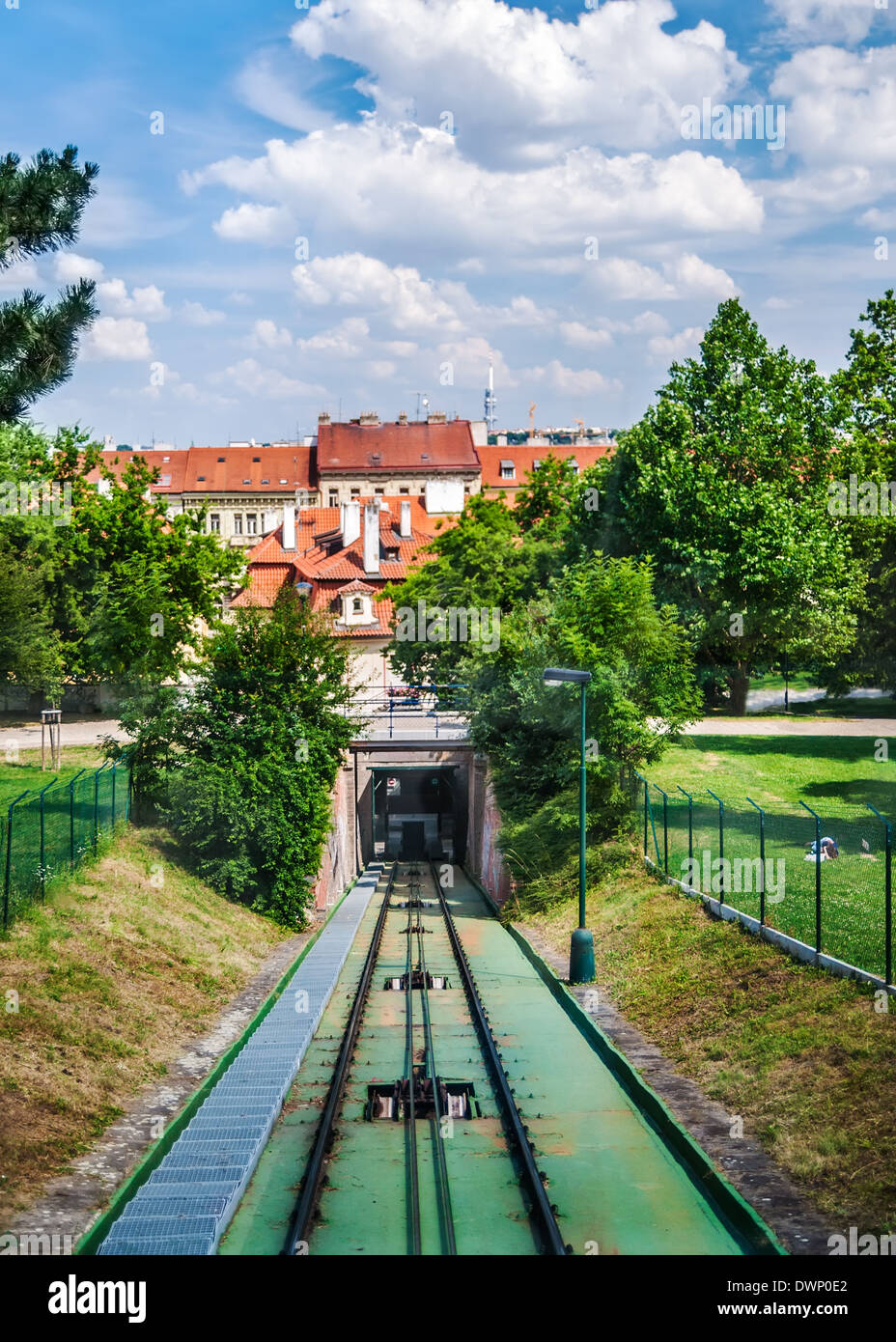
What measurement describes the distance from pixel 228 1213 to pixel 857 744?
3639cm

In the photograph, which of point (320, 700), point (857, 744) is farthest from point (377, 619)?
point (320, 700)

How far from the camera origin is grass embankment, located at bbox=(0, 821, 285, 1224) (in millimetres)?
14516

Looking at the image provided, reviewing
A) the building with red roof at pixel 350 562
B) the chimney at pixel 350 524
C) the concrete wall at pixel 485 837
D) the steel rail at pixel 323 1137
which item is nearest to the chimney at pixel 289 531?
the building with red roof at pixel 350 562

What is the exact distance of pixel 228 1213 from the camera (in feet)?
40.2

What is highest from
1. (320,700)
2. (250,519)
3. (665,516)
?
(250,519)

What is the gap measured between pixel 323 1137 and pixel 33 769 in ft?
81.9

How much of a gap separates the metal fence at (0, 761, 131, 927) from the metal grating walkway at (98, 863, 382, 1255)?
183 inches

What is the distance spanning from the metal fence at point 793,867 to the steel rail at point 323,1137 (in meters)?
6.76

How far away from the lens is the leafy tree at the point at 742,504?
44.6 m

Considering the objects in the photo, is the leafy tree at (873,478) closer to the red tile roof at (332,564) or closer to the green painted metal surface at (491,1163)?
the red tile roof at (332,564)

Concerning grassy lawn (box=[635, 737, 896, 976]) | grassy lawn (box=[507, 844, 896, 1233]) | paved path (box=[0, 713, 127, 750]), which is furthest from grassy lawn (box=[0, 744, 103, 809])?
grassy lawn (box=[635, 737, 896, 976])
